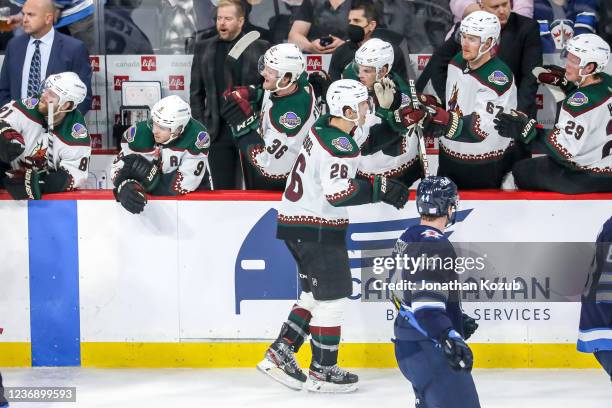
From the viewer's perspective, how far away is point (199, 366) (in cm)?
669

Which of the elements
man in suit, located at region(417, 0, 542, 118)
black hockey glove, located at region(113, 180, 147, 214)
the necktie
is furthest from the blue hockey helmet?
the necktie

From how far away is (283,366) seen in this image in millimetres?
6340

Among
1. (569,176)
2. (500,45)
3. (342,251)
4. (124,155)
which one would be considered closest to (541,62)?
(500,45)

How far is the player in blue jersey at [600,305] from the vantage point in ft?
16.6

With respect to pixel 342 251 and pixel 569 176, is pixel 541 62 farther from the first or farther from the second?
pixel 342 251

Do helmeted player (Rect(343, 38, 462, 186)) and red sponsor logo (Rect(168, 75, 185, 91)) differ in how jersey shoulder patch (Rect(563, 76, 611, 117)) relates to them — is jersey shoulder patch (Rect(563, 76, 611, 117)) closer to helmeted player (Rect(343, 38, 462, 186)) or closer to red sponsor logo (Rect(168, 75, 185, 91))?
helmeted player (Rect(343, 38, 462, 186))

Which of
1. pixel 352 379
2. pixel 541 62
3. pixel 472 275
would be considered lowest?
pixel 352 379

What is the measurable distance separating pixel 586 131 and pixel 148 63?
10.5ft

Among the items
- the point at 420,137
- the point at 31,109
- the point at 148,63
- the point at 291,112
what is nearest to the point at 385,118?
the point at 420,137

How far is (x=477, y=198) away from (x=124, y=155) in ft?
6.18

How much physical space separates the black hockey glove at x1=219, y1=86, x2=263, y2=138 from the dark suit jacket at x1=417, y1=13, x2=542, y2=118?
1167 millimetres

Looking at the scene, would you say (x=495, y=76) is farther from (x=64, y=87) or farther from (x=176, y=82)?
(x=176, y=82)

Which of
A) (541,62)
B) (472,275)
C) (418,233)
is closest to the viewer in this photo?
(418,233)

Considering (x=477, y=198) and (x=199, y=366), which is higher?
(x=477, y=198)
